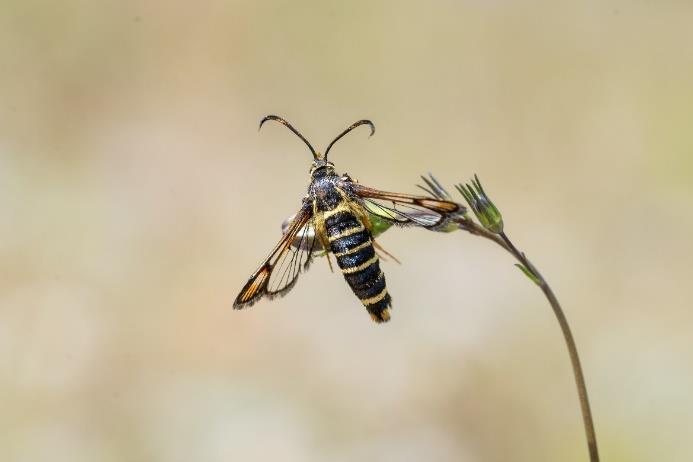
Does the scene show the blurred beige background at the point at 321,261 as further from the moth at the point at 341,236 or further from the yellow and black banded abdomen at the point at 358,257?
the yellow and black banded abdomen at the point at 358,257

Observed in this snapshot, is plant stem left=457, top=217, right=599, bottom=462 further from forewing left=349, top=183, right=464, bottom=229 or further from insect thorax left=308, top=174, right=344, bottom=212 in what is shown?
insect thorax left=308, top=174, right=344, bottom=212

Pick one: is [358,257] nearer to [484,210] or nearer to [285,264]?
[285,264]

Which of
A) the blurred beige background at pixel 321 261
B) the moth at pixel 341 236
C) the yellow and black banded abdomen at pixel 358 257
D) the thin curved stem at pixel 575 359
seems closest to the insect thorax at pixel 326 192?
the moth at pixel 341 236

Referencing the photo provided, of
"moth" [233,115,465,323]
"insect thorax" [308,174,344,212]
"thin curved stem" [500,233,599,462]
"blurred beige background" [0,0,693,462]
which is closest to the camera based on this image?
"thin curved stem" [500,233,599,462]

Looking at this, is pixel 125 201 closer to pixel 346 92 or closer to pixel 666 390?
pixel 346 92

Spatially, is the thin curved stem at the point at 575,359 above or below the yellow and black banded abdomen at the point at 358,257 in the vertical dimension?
below

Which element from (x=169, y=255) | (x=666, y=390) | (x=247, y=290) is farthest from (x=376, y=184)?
(x=247, y=290)

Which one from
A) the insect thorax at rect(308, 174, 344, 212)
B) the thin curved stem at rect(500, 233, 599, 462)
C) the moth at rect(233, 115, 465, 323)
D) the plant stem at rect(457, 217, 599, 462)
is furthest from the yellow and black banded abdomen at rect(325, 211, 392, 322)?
the thin curved stem at rect(500, 233, 599, 462)

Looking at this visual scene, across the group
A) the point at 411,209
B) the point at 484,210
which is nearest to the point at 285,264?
the point at 411,209
